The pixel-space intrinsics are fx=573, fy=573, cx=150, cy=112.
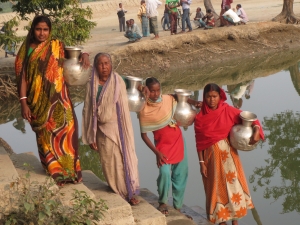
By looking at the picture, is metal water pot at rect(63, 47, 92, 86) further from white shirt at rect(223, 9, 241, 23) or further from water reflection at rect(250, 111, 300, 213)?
white shirt at rect(223, 9, 241, 23)

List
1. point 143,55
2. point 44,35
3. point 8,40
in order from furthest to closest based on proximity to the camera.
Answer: point 143,55 → point 8,40 → point 44,35

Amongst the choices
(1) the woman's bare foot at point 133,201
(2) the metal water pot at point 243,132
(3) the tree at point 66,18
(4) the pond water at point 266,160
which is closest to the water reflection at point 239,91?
(4) the pond water at point 266,160

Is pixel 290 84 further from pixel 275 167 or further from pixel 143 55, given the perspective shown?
pixel 275 167

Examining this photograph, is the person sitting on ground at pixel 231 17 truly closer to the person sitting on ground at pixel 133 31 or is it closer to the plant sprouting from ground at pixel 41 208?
the person sitting on ground at pixel 133 31

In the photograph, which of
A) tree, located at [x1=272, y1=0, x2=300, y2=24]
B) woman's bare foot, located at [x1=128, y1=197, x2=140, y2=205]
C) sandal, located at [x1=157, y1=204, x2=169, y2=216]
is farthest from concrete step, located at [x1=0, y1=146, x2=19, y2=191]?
tree, located at [x1=272, y1=0, x2=300, y2=24]

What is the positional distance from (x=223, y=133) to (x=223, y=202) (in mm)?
616

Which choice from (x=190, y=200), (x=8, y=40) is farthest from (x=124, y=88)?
(x=8, y=40)

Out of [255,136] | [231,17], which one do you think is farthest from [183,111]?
[231,17]

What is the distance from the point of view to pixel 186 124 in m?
5.06

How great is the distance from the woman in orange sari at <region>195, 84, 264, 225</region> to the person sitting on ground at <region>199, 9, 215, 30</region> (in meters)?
13.9

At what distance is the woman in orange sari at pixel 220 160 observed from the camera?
4910mm

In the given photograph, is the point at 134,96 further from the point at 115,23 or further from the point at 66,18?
the point at 115,23

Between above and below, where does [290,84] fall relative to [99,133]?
below

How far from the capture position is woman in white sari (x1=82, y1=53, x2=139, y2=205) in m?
4.67
